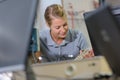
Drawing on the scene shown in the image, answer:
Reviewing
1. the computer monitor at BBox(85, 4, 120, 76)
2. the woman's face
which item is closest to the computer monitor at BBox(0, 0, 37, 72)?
the computer monitor at BBox(85, 4, 120, 76)

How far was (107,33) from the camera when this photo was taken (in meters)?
0.92

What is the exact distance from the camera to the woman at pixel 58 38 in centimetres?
239

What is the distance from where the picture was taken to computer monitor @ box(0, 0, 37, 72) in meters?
1.09

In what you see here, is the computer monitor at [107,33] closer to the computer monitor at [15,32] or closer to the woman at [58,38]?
the computer monitor at [15,32]

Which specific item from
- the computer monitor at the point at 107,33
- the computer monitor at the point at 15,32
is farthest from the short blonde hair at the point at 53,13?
the computer monitor at the point at 107,33

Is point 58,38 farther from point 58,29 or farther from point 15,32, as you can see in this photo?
point 15,32

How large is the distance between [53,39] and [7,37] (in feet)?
4.55

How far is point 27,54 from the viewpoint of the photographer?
1.05 m

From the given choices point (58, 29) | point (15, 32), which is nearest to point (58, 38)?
point (58, 29)

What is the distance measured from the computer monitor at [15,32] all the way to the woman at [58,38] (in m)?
1.08

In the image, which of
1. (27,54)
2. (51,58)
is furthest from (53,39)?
(27,54)

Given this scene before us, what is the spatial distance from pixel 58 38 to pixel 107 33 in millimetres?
1704

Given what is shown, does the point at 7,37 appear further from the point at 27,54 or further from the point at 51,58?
the point at 51,58

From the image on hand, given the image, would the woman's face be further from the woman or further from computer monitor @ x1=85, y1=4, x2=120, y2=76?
computer monitor @ x1=85, y1=4, x2=120, y2=76
